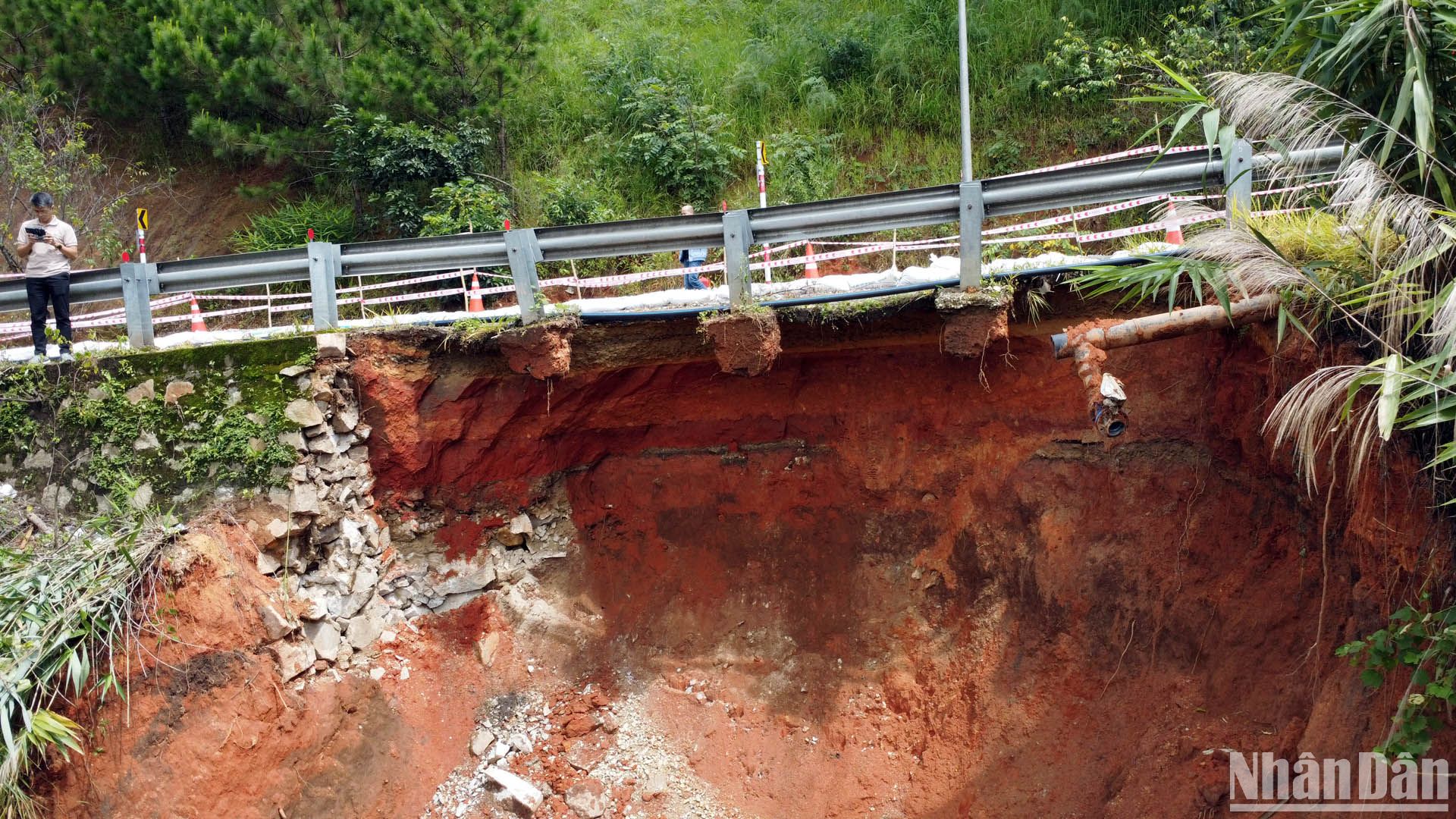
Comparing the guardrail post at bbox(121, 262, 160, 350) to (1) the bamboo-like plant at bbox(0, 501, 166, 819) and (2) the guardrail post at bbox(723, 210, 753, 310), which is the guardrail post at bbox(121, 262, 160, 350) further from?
(2) the guardrail post at bbox(723, 210, 753, 310)

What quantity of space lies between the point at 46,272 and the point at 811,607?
22.4 ft

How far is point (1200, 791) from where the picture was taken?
6.20 metres

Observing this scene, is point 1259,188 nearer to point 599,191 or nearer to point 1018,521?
point 1018,521

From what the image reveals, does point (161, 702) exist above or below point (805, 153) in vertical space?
below

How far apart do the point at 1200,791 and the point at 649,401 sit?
498 centimetres

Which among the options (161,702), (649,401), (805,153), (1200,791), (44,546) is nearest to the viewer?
(1200,791)

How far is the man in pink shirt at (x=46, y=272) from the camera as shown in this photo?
26.1 feet

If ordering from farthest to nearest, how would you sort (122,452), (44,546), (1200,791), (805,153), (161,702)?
(805,153) < (122,452) < (44,546) < (161,702) < (1200,791)

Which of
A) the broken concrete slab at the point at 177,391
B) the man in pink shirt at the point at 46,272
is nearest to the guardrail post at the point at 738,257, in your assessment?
the broken concrete slab at the point at 177,391

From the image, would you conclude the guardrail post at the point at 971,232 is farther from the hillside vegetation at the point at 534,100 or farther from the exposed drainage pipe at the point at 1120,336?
the hillside vegetation at the point at 534,100

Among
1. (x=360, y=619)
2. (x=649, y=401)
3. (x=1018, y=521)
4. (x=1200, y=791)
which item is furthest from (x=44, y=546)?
(x=1200, y=791)

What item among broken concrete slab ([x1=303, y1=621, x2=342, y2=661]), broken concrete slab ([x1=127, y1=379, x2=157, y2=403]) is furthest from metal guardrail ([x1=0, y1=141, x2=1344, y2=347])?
broken concrete slab ([x1=303, y1=621, x2=342, y2=661])

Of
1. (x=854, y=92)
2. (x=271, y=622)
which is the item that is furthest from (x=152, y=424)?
(x=854, y=92)

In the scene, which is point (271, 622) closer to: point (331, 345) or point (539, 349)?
point (331, 345)
